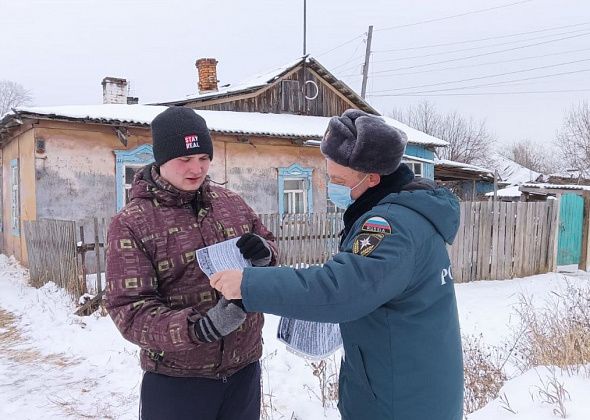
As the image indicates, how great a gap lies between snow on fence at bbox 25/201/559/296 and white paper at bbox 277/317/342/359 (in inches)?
247

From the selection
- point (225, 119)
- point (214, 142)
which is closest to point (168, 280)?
point (214, 142)

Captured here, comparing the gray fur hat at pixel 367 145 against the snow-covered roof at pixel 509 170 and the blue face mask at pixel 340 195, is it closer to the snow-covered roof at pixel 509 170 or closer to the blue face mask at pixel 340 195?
the blue face mask at pixel 340 195

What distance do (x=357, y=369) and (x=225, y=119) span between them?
11.4 metres

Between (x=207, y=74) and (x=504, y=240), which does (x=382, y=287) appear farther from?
(x=207, y=74)

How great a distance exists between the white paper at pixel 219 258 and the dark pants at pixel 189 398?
502mm

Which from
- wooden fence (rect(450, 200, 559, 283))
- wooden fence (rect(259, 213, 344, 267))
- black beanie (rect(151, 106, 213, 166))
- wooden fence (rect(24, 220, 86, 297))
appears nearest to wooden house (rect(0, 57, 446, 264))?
wooden fence (rect(24, 220, 86, 297))

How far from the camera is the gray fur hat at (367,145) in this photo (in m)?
1.69

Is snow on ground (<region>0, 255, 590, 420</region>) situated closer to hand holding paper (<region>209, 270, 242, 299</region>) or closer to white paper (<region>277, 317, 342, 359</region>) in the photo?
white paper (<region>277, 317, 342, 359</region>)

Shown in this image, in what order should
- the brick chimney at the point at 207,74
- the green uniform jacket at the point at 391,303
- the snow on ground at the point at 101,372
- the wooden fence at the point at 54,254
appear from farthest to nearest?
the brick chimney at the point at 207,74 < the wooden fence at the point at 54,254 < the snow on ground at the point at 101,372 < the green uniform jacket at the point at 391,303

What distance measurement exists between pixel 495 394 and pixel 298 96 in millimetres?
12350

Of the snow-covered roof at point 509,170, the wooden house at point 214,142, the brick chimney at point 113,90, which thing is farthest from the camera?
the snow-covered roof at point 509,170

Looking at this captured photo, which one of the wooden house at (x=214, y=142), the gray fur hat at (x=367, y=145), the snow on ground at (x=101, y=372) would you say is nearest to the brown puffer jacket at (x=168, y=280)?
the gray fur hat at (x=367, y=145)

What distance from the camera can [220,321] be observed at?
5.55ft

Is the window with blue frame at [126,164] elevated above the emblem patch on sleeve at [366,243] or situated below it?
above
